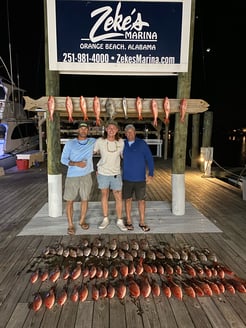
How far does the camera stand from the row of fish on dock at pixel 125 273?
2258mm

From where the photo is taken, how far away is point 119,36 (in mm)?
3941

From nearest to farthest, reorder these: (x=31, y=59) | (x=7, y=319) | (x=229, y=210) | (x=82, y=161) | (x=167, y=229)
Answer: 1. (x=7, y=319)
2. (x=82, y=161)
3. (x=167, y=229)
4. (x=229, y=210)
5. (x=31, y=59)

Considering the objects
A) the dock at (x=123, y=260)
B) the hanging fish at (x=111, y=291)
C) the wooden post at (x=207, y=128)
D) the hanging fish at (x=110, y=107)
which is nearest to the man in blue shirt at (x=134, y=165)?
the hanging fish at (x=110, y=107)

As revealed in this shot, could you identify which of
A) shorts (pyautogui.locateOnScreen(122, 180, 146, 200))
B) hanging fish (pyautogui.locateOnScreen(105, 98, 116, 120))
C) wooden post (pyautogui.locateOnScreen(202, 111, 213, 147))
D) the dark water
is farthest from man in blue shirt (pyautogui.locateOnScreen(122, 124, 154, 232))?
the dark water

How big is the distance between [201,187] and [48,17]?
5.61m

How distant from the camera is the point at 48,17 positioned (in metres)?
3.84

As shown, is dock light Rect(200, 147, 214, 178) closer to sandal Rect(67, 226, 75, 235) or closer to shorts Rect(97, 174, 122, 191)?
shorts Rect(97, 174, 122, 191)

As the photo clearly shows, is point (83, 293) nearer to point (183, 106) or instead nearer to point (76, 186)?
point (76, 186)

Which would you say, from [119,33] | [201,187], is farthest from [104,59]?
[201,187]

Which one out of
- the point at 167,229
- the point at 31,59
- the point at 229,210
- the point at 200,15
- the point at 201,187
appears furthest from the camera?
the point at 31,59

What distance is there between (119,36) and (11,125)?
10821 millimetres

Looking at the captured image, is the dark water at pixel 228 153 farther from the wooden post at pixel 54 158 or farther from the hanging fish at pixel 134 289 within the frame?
the hanging fish at pixel 134 289

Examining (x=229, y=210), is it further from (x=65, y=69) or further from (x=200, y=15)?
(x=200, y=15)

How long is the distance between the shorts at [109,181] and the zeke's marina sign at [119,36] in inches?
73.4
